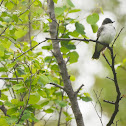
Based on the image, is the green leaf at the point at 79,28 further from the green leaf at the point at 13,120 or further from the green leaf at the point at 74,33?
the green leaf at the point at 13,120

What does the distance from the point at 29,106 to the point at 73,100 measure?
23.6 inches

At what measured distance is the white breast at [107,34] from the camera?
3.58 m

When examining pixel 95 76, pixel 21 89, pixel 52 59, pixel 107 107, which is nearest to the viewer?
pixel 21 89

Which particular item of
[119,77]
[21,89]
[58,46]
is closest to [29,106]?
[21,89]

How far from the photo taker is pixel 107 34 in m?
3.62

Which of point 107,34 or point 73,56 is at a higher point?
point 107,34

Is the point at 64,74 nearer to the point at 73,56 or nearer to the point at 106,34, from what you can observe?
the point at 73,56

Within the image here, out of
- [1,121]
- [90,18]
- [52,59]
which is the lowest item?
[1,121]

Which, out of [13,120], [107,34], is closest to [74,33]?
[107,34]

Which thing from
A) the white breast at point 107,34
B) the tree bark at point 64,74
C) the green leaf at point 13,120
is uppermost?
the white breast at point 107,34

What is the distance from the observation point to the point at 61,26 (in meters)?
3.10

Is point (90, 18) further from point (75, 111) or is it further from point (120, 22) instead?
point (120, 22)

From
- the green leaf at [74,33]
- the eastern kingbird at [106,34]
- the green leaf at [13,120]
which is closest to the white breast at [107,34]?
the eastern kingbird at [106,34]

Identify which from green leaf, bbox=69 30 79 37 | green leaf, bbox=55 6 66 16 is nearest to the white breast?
green leaf, bbox=69 30 79 37
